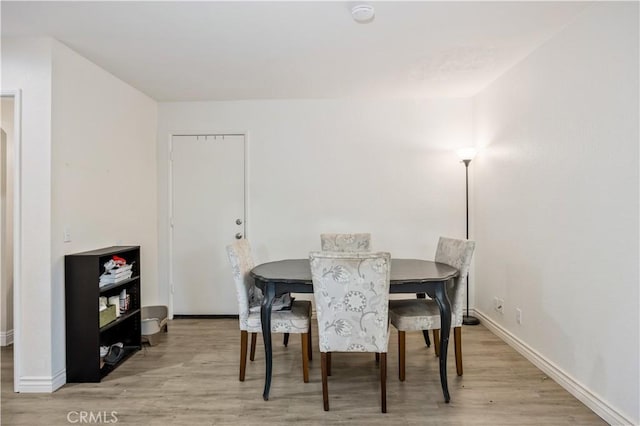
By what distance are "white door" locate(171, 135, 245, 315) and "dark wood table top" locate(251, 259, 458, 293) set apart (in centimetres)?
132

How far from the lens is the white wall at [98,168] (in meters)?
2.56

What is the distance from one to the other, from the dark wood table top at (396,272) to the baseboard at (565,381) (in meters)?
0.93

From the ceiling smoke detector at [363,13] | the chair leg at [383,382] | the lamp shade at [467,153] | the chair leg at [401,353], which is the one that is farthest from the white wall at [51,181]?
the lamp shade at [467,153]

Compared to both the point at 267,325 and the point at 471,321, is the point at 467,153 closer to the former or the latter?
the point at 471,321

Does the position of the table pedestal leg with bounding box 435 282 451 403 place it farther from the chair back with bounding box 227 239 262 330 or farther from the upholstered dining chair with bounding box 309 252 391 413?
the chair back with bounding box 227 239 262 330

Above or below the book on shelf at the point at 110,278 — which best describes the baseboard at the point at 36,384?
below

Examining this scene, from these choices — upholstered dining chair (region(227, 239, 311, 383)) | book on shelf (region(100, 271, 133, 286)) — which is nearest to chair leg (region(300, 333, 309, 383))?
upholstered dining chair (region(227, 239, 311, 383))

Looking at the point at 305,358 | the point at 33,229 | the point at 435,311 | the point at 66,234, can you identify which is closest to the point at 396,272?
the point at 435,311

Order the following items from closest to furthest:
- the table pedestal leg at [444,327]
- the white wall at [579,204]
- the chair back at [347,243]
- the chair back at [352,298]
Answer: the white wall at [579,204] < the chair back at [352,298] < the table pedestal leg at [444,327] < the chair back at [347,243]

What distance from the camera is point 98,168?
3.04 metres

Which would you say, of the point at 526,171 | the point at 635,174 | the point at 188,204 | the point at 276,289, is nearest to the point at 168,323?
the point at 188,204

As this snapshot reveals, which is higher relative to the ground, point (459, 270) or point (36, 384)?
point (459, 270)

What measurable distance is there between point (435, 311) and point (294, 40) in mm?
2128

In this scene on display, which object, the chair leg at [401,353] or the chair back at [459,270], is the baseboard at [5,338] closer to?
the chair leg at [401,353]
